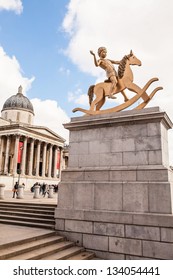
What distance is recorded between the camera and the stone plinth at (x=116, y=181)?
7641 millimetres

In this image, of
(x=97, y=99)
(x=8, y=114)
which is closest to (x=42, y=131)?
(x=8, y=114)

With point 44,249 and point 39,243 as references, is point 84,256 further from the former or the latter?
point 39,243

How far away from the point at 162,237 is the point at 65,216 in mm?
3590

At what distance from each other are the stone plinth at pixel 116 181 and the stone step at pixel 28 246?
73cm

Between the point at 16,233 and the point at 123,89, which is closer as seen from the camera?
the point at 16,233

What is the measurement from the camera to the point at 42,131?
196ft

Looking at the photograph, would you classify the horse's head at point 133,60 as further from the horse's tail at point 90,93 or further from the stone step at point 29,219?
the stone step at point 29,219

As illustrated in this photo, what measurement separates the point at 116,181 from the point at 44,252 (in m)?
3.37

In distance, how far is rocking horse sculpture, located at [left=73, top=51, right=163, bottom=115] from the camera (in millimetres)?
9705

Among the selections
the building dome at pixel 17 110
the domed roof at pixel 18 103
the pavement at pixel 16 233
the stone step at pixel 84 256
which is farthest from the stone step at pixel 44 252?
the domed roof at pixel 18 103

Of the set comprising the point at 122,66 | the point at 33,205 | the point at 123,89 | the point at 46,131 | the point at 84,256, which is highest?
the point at 46,131

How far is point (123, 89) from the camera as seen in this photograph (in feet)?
33.3

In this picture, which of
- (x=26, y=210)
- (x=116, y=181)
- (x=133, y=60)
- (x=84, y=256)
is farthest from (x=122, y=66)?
(x=26, y=210)
